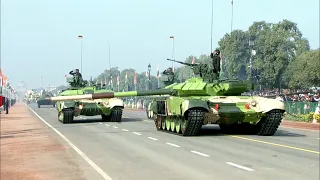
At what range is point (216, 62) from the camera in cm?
2062

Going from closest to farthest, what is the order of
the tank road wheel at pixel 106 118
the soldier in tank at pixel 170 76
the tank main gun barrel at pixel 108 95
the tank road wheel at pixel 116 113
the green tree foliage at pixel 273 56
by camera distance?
the tank main gun barrel at pixel 108 95 < the tank road wheel at pixel 116 113 < the tank road wheel at pixel 106 118 < the soldier in tank at pixel 170 76 < the green tree foliage at pixel 273 56

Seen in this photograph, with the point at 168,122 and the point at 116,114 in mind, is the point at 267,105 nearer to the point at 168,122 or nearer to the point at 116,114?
the point at 168,122

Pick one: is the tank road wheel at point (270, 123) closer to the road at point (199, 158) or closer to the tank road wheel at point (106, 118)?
the road at point (199, 158)

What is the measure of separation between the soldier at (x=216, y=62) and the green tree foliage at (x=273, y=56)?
1638 inches

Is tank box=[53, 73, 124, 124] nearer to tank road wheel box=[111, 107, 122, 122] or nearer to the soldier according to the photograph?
tank road wheel box=[111, 107, 122, 122]

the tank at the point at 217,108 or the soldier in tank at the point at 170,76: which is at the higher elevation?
the soldier in tank at the point at 170,76

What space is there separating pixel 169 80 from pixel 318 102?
10.9m

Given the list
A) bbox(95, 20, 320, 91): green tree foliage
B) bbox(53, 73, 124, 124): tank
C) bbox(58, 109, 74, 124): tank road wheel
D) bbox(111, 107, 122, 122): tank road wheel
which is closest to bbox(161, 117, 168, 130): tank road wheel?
bbox(53, 73, 124, 124): tank

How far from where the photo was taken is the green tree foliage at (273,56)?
62.9m

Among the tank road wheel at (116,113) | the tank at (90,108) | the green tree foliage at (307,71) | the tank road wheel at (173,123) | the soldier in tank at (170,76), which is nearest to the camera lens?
the tank road wheel at (173,123)

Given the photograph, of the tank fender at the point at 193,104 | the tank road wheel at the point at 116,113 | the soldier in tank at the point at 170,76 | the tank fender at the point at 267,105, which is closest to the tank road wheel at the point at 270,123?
the tank fender at the point at 267,105

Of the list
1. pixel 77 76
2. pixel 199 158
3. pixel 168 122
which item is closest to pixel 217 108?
pixel 168 122

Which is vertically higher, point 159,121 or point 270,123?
point 270,123

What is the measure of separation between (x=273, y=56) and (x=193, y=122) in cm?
5730
